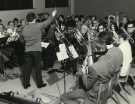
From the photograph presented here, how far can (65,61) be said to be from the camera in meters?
5.77

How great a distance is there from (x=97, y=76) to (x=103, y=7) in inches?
338

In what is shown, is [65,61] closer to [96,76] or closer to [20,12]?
[96,76]

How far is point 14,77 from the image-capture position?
5.94m

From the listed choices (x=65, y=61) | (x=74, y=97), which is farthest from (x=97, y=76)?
(x=65, y=61)

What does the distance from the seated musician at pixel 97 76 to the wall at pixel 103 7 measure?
25.2ft

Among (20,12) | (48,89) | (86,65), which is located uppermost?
(20,12)

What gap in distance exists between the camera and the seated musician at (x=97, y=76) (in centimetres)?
319

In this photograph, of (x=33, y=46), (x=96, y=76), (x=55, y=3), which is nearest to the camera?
(x=96, y=76)

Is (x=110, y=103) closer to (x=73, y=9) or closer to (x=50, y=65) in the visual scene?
(x=50, y=65)

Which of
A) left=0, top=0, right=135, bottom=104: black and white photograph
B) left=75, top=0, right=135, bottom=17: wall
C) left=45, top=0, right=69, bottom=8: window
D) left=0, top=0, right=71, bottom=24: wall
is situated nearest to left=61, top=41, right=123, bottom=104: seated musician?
left=0, top=0, right=135, bottom=104: black and white photograph

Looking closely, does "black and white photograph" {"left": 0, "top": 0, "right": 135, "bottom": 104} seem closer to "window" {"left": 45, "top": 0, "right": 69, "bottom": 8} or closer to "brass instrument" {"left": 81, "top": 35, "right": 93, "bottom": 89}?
"brass instrument" {"left": 81, "top": 35, "right": 93, "bottom": 89}

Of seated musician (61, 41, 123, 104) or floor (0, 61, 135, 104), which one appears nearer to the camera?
seated musician (61, 41, 123, 104)

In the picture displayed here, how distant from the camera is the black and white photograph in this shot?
11.0 feet

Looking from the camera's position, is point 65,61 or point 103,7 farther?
point 103,7
